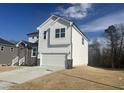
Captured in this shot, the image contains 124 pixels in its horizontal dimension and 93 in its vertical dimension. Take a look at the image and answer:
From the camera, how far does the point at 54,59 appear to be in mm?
22875

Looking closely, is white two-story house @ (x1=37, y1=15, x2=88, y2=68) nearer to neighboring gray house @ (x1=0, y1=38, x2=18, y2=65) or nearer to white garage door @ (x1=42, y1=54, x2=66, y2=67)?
white garage door @ (x1=42, y1=54, x2=66, y2=67)

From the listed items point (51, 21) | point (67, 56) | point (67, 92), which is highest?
point (51, 21)

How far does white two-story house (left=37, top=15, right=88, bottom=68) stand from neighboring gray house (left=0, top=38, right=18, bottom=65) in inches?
341

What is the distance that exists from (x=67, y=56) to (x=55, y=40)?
8.83 ft

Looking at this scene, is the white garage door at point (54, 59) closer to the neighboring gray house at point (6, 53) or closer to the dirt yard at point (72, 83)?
the dirt yard at point (72, 83)

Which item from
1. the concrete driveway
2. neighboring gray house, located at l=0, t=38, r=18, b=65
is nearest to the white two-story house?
the concrete driveway

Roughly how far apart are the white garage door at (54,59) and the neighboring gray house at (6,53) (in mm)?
9179

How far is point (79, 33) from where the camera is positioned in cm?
2552

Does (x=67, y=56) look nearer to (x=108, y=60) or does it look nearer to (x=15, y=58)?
(x=15, y=58)

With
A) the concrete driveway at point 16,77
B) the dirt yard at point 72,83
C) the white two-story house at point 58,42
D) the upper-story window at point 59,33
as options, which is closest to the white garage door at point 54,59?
the white two-story house at point 58,42

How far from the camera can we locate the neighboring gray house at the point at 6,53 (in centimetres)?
2912

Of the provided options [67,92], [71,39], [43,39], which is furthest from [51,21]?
[67,92]

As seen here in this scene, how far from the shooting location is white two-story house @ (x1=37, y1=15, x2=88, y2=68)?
21.6 metres

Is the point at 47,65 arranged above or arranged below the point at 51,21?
below
